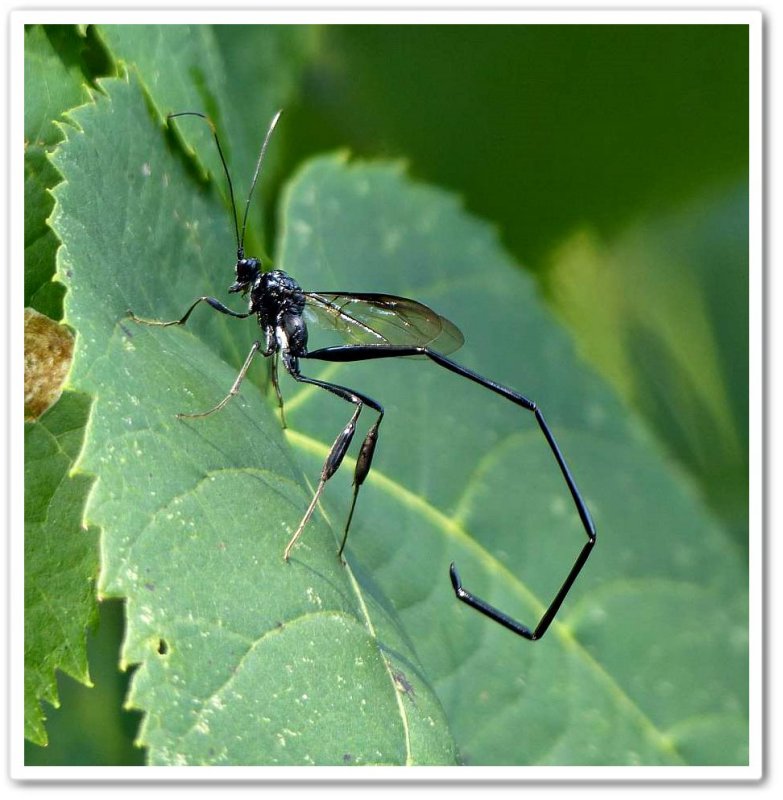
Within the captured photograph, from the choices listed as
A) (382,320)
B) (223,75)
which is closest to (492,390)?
(382,320)

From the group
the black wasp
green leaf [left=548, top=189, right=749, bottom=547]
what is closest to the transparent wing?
the black wasp

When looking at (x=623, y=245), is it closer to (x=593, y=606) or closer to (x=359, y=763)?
(x=593, y=606)

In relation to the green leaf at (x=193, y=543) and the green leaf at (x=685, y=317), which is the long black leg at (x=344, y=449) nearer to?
the green leaf at (x=193, y=543)

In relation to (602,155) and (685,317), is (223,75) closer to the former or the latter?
(602,155)

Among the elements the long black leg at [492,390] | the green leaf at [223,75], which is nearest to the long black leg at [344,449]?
the long black leg at [492,390]

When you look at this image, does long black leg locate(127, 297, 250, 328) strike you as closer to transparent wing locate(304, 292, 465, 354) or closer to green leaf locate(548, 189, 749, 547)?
transparent wing locate(304, 292, 465, 354)
